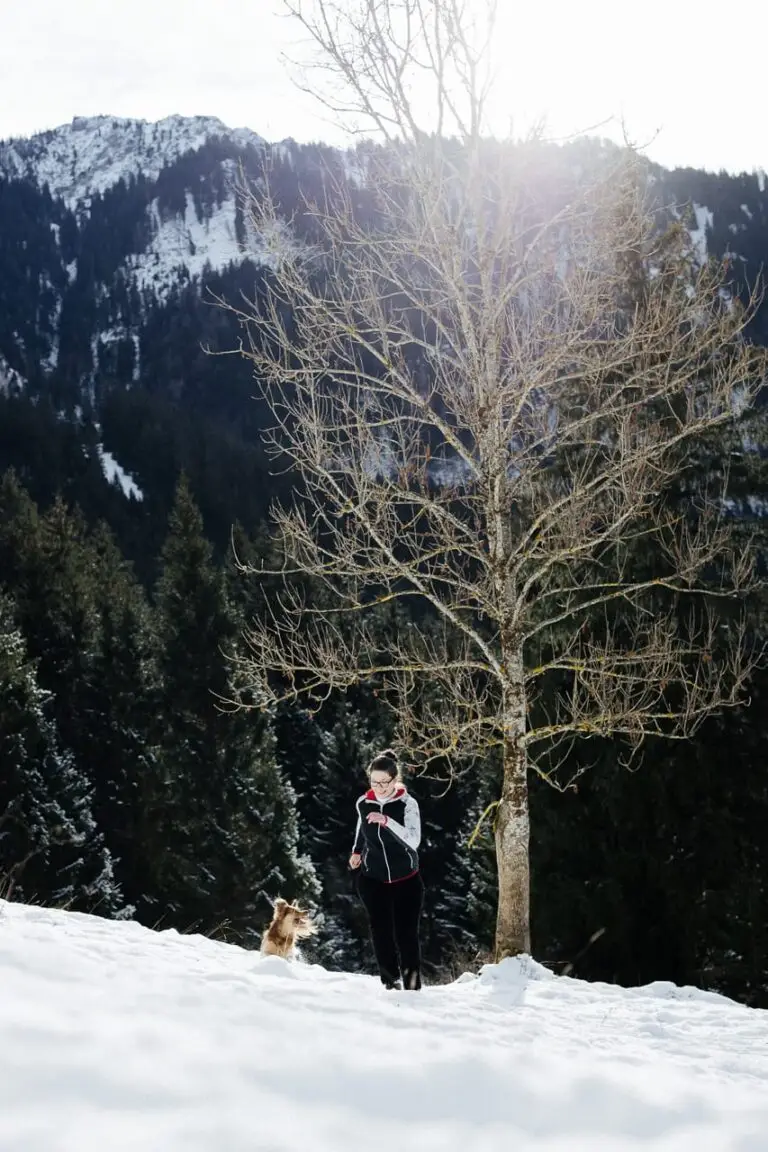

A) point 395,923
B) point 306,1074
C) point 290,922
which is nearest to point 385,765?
point 395,923

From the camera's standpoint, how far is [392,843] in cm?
578

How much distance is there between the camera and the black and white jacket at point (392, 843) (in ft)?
18.9

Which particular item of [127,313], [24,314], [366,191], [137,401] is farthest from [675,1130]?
[24,314]

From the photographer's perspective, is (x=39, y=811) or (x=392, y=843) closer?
(x=392, y=843)

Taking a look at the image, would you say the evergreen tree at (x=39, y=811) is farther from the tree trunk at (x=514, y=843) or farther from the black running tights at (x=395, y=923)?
the black running tights at (x=395, y=923)

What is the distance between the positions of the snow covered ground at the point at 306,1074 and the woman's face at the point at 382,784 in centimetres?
125

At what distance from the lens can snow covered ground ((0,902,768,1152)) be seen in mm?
2646

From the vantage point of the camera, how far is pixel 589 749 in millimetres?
12336

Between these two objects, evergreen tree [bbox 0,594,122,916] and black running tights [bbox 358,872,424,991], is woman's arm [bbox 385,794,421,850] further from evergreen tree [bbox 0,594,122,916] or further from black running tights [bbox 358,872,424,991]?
evergreen tree [bbox 0,594,122,916]

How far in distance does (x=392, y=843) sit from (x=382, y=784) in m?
0.39

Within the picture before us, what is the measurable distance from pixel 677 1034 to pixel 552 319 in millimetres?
6562

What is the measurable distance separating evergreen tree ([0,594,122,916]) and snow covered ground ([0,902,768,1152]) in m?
14.9

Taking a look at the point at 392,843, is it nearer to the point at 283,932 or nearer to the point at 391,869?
the point at 391,869

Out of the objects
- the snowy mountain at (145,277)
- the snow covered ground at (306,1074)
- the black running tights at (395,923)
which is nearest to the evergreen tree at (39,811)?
the black running tights at (395,923)
